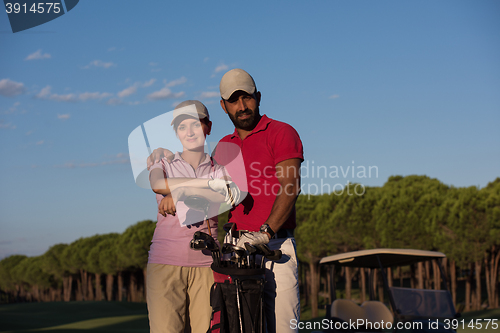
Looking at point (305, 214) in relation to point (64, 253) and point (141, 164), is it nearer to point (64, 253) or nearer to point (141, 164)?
point (141, 164)

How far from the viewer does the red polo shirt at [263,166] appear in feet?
11.2

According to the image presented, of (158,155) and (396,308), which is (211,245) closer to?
(158,155)

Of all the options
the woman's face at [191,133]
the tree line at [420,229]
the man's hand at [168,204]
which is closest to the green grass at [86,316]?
the tree line at [420,229]

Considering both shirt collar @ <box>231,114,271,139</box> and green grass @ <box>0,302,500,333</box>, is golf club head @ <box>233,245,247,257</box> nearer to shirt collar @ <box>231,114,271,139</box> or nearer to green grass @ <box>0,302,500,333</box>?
shirt collar @ <box>231,114,271,139</box>

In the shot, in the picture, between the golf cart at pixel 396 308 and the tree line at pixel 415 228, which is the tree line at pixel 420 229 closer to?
the tree line at pixel 415 228

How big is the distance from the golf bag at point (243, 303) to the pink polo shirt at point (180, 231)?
2.85ft

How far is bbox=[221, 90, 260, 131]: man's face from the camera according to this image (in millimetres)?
3537

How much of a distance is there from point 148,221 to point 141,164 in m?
54.0

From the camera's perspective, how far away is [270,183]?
348 cm

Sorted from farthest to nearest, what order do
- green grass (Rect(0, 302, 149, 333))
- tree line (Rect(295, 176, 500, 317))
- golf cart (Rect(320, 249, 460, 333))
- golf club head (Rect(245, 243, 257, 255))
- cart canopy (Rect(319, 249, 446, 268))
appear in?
tree line (Rect(295, 176, 500, 317)), green grass (Rect(0, 302, 149, 333)), cart canopy (Rect(319, 249, 446, 268)), golf cart (Rect(320, 249, 460, 333)), golf club head (Rect(245, 243, 257, 255))

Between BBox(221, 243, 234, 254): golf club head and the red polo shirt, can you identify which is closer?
BBox(221, 243, 234, 254): golf club head

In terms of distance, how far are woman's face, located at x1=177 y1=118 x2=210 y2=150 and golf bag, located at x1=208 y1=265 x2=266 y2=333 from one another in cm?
140

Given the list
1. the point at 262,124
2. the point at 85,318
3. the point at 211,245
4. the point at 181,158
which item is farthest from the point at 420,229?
the point at 211,245

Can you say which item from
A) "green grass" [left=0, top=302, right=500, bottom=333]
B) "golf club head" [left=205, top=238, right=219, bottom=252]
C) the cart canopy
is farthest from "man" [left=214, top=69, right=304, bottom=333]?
"green grass" [left=0, top=302, right=500, bottom=333]
